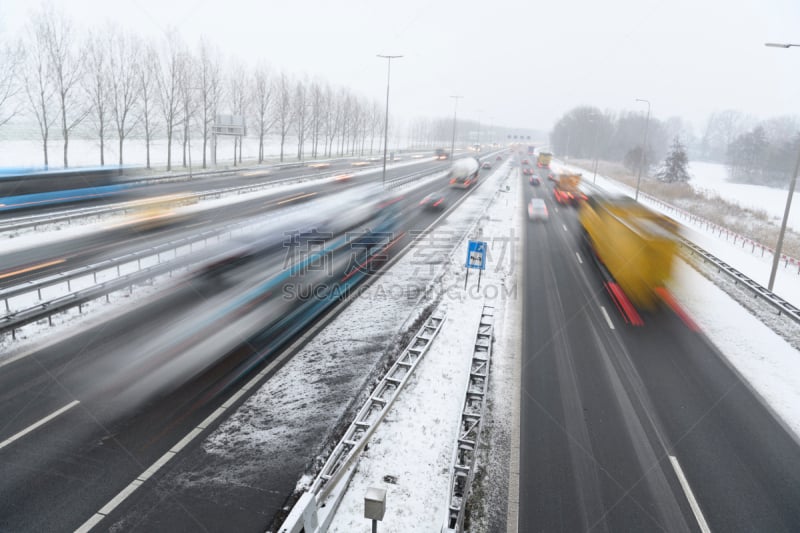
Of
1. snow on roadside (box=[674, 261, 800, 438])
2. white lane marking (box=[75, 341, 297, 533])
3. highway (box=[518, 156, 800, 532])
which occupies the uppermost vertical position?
snow on roadside (box=[674, 261, 800, 438])

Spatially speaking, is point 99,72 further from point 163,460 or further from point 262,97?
point 163,460

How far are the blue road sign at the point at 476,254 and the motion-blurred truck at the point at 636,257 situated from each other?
549cm

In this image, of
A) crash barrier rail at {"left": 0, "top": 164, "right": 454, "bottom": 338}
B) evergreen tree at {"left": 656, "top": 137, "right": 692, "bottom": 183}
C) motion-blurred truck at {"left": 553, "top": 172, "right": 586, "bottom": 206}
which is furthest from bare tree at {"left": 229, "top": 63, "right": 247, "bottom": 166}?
evergreen tree at {"left": 656, "top": 137, "right": 692, "bottom": 183}

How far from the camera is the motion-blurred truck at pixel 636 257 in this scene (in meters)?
17.8

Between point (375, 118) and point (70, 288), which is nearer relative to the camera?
point (70, 288)

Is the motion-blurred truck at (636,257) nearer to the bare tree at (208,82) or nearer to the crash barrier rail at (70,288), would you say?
the crash barrier rail at (70,288)

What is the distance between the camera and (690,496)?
7.88m

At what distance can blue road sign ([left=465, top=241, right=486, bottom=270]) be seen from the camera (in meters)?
16.9

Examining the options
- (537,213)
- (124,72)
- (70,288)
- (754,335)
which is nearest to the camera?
(754,335)

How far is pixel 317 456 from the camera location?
27.1 ft

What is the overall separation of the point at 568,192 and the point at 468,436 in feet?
161

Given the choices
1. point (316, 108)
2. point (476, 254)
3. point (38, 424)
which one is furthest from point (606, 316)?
point (316, 108)

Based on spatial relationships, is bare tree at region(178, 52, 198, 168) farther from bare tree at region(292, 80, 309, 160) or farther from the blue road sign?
the blue road sign

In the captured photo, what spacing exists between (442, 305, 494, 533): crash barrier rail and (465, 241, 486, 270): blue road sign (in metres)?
4.28
